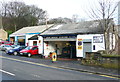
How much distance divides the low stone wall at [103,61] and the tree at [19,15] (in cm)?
4898

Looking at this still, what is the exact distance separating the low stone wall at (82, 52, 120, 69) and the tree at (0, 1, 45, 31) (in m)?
49.0

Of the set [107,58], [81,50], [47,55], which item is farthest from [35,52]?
[107,58]

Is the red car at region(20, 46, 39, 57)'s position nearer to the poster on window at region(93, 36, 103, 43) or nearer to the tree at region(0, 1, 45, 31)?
the poster on window at region(93, 36, 103, 43)

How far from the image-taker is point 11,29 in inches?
2475

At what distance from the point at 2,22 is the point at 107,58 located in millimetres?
60056

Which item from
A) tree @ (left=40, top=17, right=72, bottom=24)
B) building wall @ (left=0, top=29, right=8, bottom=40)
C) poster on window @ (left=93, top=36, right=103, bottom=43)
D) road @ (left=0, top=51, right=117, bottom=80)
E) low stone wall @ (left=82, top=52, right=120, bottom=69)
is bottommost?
road @ (left=0, top=51, right=117, bottom=80)

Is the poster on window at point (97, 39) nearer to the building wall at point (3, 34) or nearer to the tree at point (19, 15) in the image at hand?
the tree at point (19, 15)

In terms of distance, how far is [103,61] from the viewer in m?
12.8

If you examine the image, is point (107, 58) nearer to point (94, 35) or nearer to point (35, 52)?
point (94, 35)

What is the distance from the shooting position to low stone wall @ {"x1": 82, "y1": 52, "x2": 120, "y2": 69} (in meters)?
11.9

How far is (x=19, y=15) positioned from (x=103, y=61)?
56.5 meters

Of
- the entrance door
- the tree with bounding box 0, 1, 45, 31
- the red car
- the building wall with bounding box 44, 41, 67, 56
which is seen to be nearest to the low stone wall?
the entrance door

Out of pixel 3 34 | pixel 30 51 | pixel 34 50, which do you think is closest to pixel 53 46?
pixel 34 50

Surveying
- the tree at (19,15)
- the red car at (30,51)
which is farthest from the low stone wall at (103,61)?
the tree at (19,15)
